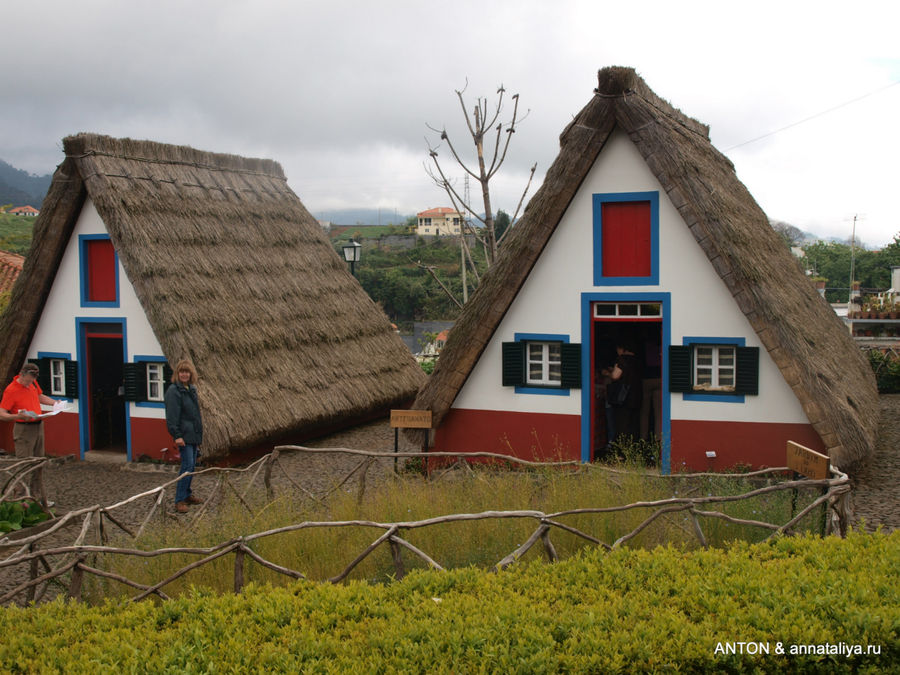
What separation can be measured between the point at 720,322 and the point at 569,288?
207 centimetres

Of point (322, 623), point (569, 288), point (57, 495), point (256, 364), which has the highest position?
point (569, 288)

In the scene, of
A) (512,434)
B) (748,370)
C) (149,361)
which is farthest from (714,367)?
(149,361)

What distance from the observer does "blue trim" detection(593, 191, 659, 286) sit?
1114cm

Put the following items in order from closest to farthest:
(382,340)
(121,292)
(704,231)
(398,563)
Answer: (398,563) → (704,231) → (121,292) → (382,340)

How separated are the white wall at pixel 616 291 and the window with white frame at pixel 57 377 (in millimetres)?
7193

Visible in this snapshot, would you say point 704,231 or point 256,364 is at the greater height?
point 704,231

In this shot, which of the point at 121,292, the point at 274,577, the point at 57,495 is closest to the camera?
the point at 274,577

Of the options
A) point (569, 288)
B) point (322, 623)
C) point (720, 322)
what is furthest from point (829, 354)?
point (322, 623)

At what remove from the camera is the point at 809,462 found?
7.01m

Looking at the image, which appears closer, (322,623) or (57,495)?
(322,623)

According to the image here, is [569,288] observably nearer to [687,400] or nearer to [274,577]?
[687,400]

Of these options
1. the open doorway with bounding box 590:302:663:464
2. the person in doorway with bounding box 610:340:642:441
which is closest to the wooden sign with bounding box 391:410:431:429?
the open doorway with bounding box 590:302:663:464

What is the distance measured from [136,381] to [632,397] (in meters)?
7.82

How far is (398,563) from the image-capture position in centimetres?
554
